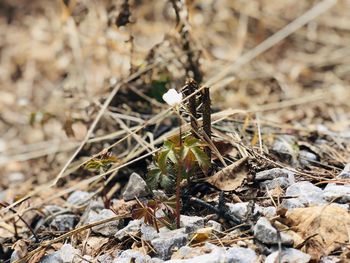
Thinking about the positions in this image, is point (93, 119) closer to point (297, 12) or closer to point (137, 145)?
point (137, 145)

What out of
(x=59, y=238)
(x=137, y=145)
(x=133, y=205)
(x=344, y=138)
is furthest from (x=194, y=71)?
(x=59, y=238)

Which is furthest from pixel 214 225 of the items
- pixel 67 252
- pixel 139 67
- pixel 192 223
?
pixel 139 67

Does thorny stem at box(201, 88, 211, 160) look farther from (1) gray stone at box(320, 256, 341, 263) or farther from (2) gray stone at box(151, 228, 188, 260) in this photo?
(1) gray stone at box(320, 256, 341, 263)

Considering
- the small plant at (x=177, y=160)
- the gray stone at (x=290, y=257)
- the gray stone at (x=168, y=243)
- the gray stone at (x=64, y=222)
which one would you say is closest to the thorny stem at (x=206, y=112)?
the small plant at (x=177, y=160)

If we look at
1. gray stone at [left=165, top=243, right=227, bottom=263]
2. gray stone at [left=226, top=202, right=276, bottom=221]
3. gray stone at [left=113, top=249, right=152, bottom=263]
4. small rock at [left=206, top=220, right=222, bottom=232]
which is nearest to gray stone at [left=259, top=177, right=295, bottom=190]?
gray stone at [left=226, top=202, right=276, bottom=221]

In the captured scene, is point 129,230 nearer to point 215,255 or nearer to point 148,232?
point 148,232

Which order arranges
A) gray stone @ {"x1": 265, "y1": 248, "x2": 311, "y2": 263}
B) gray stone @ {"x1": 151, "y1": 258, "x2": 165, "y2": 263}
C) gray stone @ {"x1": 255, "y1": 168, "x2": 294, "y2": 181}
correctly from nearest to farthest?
gray stone @ {"x1": 265, "y1": 248, "x2": 311, "y2": 263}
gray stone @ {"x1": 151, "y1": 258, "x2": 165, "y2": 263}
gray stone @ {"x1": 255, "y1": 168, "x2": 294, "y2": 181}

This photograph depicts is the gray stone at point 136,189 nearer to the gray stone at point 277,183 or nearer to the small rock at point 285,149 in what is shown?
the gray stone at point 277,183
